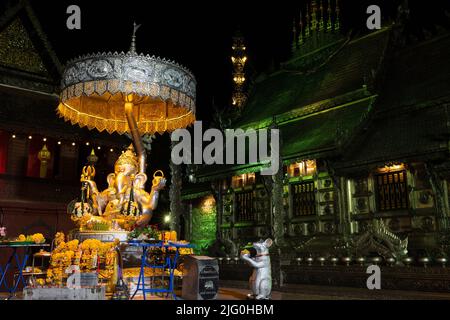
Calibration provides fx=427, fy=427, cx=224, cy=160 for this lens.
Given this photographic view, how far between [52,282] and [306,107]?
14.6 m

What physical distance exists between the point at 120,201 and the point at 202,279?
395 cm

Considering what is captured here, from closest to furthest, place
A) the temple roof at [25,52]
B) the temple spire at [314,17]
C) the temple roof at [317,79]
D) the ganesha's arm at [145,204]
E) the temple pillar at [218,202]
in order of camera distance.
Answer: the ganesha's arm at [145,204], the temple roof at [25,52], the temple roof at [317,79], the temple pillar at [218,202], the temple spire at [314,17]

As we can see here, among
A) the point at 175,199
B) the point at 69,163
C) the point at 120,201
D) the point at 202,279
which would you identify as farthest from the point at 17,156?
the point at 202,279

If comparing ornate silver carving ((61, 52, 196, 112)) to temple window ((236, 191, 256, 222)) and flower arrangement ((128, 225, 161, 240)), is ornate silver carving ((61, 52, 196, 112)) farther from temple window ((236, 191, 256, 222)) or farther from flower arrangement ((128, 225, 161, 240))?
temple window ((236, 191, 256, 222))

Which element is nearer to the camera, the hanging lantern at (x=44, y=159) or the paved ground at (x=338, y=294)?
the paved ground at (x=338, y=294)

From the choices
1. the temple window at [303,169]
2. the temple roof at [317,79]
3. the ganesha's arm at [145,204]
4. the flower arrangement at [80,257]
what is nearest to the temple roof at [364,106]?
the temple roof at [317,79]

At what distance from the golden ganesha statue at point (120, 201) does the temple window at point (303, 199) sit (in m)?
9.02

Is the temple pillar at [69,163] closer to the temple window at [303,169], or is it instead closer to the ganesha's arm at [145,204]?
the ganesha's arm at [145,204]

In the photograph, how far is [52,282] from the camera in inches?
351

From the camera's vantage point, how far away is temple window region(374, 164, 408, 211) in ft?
50.6

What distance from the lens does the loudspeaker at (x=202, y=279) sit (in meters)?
8.02

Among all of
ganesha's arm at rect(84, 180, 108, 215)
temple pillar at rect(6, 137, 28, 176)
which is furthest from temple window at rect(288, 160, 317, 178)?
A: temple pillar at rect(6, 137, 28, 176)

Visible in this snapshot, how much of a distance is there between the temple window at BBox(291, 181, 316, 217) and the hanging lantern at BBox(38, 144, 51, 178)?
34.4ft

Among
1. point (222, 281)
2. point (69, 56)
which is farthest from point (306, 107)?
point (69, 56)
